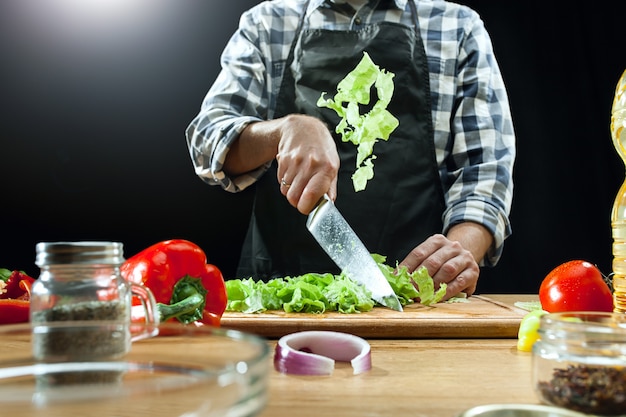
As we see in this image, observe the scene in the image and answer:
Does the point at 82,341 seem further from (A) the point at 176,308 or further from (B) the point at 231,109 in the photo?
(B) the point at 231,109

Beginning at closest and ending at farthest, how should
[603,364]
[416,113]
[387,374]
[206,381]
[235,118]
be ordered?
[206,381] → [603,364] → [387,374] → [235,118] → [416,113]

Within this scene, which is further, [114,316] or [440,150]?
[440,150]

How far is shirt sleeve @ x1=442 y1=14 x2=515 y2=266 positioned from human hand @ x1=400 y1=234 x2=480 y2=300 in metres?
0.34

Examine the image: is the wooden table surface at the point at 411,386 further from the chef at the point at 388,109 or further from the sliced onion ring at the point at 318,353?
the chef at the point at 388,109

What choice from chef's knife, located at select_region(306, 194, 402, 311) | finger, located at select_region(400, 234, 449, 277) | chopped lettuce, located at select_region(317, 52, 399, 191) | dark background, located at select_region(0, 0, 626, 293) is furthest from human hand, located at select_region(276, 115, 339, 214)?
dark background, located at select_region(0, 0, 626, 293)

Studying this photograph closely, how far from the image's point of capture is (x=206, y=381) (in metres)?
0.50

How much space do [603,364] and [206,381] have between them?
Result: 49 centimetres

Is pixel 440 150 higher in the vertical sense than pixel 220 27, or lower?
lower

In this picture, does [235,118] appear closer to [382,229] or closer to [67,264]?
[382,229]

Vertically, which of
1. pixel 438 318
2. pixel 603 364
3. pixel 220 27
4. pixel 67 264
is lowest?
pixel 438 318

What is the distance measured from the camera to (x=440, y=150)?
257cm

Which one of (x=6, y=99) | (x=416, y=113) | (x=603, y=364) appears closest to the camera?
(x=603, y=364)

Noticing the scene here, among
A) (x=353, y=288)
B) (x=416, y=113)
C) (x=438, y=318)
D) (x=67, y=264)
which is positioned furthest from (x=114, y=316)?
(x=416, y=113)

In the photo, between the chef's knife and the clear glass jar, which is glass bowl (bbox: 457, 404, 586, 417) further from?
the chef's knife
